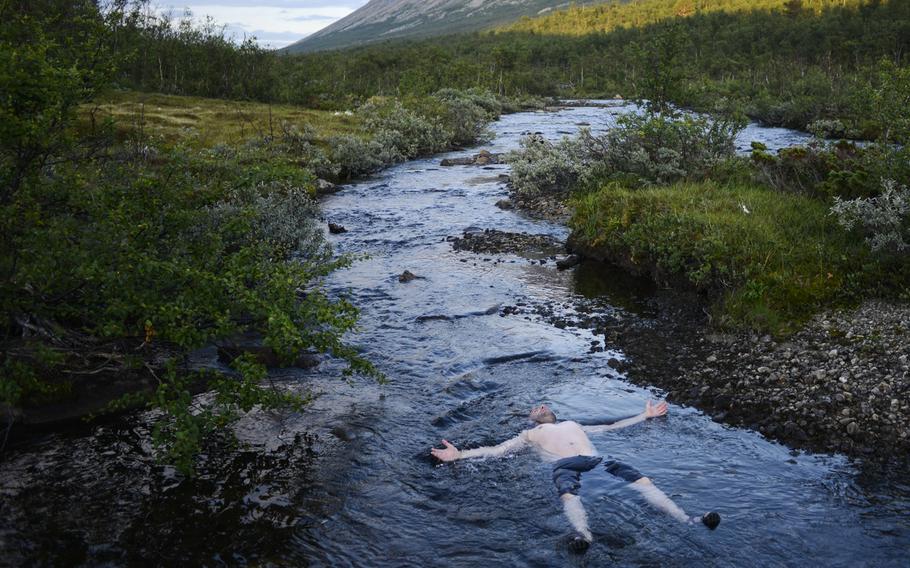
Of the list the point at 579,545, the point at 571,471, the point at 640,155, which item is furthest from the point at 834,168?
the point at 579,545

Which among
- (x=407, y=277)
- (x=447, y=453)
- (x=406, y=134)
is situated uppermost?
(x=406, y=134)

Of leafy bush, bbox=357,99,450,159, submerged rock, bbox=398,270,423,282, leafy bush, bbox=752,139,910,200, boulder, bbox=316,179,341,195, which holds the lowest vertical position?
submerged rock, bbox=398,270,423,282

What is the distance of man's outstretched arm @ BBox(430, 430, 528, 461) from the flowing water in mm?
139

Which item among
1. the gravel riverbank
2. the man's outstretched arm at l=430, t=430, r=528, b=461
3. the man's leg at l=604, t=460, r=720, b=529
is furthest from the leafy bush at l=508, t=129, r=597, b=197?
the man's leg at l=604, t=460, r=720, b=529

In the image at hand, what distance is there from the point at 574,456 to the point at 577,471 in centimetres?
29

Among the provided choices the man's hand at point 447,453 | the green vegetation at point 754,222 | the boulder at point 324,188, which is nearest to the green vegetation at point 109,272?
the man's hand at point 447,453

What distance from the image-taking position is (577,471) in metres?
9.72

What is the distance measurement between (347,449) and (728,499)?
5.44 m

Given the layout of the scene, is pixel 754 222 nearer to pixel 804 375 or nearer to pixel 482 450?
pixel 804 375

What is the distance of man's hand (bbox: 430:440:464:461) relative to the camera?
395 inches

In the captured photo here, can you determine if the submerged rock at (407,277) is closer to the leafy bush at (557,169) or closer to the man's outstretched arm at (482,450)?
the man's outstretched arm at (482,450)

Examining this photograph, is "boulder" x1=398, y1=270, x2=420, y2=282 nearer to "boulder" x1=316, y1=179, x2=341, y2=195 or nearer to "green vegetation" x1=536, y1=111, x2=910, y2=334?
"green vegetation" x1=536, y1=111, x2=910, y2=334

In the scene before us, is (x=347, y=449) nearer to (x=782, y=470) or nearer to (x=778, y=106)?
(x=782, y=470)

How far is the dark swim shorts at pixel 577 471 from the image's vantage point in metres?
9.20
